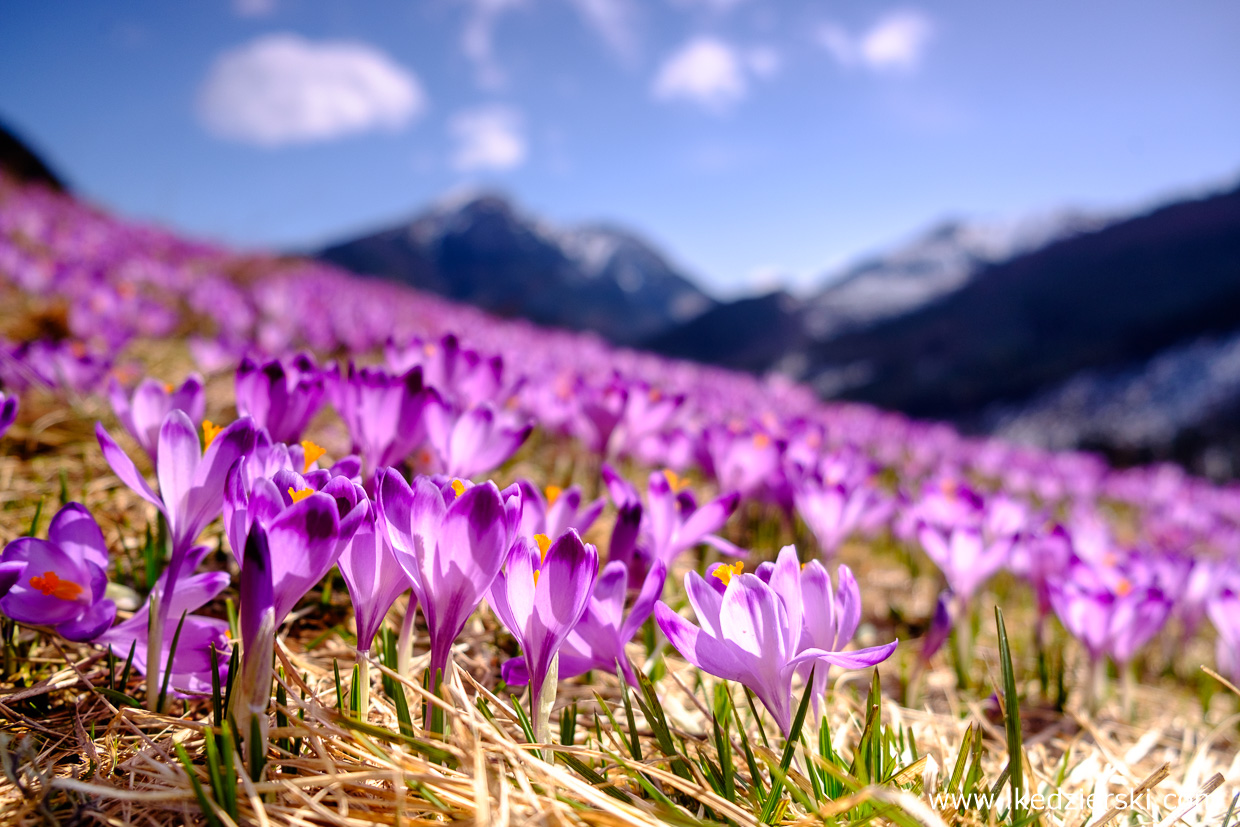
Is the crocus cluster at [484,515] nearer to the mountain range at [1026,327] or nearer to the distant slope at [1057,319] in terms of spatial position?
the mountain range at [1026,327]

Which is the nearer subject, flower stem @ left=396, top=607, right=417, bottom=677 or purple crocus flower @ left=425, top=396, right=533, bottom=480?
flower stem @ left=396, top=607, right=417, bottom=677

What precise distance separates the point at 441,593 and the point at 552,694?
227mm

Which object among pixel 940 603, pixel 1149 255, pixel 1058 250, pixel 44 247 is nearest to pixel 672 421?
pixel 940 603

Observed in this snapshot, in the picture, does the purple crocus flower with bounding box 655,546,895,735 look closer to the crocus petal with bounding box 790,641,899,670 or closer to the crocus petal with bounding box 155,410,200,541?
the crocus petal with bounding box 790,641,899,670

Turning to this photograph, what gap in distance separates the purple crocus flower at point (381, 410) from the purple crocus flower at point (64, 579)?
0.55 metres

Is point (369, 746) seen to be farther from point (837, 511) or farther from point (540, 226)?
point (540, 226)

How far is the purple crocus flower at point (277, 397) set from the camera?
→ 1.44 meters

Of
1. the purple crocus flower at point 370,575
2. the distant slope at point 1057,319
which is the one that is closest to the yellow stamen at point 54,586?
the purple crocus flower at point 370,575

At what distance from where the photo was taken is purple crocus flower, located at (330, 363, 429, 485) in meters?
1.55

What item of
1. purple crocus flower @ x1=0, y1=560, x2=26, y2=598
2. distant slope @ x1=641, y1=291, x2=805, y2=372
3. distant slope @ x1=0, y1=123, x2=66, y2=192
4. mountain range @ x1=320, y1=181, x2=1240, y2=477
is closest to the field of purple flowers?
purple crocus flower @ x1=0, y1=560, x2=26, y2=598

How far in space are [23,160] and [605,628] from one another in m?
30.6

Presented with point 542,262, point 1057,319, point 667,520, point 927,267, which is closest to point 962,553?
point 667,520

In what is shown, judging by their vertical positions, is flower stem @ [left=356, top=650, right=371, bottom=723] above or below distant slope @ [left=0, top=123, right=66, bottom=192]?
below

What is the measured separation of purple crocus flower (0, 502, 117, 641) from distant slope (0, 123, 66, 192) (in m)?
26.5
